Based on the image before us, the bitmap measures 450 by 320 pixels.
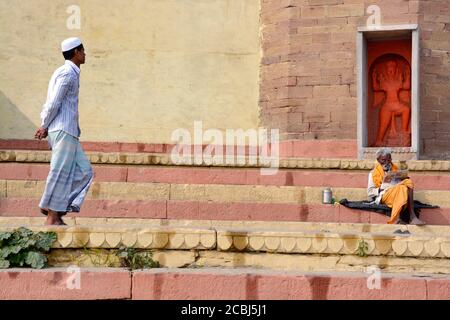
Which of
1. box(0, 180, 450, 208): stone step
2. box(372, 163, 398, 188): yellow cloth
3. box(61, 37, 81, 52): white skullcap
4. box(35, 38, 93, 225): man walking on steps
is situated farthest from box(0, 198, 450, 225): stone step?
box(61, 37, 81, 52): white skullcap

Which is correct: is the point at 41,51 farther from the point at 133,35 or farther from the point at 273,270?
the point at 273,270

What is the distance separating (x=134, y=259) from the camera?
6055 mm

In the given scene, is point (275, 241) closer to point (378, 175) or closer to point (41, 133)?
point (41, 133)

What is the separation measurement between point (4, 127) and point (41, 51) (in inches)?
48.3

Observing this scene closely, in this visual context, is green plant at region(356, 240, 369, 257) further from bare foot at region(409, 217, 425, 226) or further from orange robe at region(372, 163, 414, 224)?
orange robe at region(372, 163, 414, 224)

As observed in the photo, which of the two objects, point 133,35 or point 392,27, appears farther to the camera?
point 133,35

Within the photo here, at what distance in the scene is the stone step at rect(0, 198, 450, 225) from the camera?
9.02 metres

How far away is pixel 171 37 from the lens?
13.9m

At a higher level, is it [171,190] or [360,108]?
[360,108]

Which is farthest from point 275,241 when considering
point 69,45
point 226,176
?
point 226,176

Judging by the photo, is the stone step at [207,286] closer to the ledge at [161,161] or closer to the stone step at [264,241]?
the stone step at [264,241]

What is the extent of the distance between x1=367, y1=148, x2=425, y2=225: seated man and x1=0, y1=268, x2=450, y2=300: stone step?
304 cm

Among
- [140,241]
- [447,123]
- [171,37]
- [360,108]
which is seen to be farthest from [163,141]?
[140,241]

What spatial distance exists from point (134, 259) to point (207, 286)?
53 centimetres
